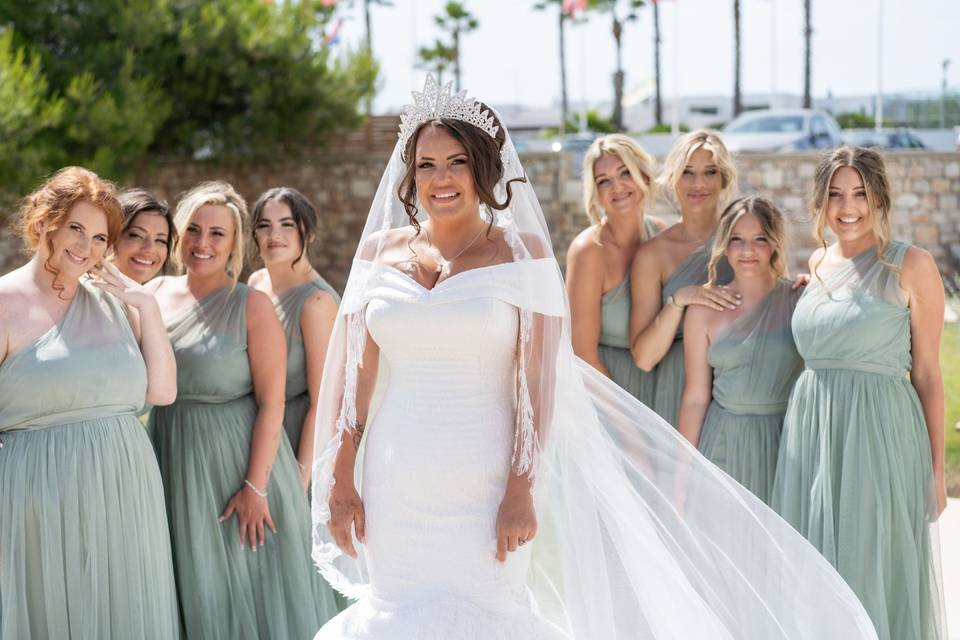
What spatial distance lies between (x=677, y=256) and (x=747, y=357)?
0.64 meters

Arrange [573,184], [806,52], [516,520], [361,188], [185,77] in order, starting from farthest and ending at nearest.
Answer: [806,52], [361,188], [573,184], [185,77], [516,520]

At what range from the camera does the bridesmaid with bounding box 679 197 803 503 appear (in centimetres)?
464

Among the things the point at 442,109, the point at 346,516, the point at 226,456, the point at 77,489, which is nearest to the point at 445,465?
the point at 346,516

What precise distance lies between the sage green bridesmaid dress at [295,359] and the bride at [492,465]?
1.20 metres

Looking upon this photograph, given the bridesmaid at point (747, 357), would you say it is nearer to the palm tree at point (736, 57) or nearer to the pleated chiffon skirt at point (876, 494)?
the pleated chiffon skirt at point (876, 494)

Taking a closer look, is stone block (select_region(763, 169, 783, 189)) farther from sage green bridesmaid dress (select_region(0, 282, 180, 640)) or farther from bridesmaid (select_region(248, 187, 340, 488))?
sage green bridesmaid dress (select_region(0, 282, 180, 640))

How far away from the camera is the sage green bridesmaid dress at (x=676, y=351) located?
195 inches

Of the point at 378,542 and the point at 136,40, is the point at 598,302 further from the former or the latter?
the point at 136,40

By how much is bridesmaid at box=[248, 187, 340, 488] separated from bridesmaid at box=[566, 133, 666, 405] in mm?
1071

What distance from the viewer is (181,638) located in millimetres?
4535

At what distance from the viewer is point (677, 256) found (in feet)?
16.7

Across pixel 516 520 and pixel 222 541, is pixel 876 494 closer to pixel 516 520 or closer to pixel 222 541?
pixel 516 520

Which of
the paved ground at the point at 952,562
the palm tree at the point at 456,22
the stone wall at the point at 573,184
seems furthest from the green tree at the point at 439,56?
the paved ground at the point at 952,562

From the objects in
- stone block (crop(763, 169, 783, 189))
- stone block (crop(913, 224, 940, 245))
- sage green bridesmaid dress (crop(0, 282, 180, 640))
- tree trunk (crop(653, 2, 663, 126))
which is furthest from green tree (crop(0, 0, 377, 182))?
tree trunk (crop(653, 2, 663, 126))
